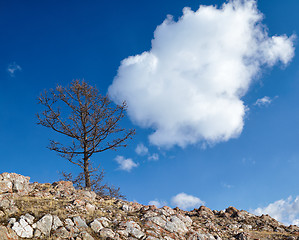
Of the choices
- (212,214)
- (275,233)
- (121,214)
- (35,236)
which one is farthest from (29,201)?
(275,233)

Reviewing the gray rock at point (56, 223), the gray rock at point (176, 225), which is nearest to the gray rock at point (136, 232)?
the gray rock at point (176, 225)

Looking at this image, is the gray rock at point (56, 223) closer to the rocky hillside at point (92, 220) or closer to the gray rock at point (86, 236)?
the rocky hillside at point (92, 220)

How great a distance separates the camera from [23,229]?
1275 cm

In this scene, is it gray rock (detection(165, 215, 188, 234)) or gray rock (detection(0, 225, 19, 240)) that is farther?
gray rock (detection(165, 215, 188, 234))

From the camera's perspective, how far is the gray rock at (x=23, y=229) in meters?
12.5

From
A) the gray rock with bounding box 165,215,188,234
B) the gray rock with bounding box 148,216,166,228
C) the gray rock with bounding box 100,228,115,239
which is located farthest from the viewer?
the gray rock with bounding box 165,215,188,234

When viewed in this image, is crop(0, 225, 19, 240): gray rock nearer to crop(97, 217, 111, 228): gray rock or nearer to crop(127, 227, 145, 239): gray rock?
crop(97, 217, 111, 228): gray rock

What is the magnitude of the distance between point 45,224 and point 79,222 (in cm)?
179

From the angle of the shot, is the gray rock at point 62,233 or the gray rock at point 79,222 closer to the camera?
the gray rock at point 62,233

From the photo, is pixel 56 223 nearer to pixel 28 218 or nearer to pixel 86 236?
pixel 28 218

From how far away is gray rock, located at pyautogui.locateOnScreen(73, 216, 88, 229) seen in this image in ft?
47.1

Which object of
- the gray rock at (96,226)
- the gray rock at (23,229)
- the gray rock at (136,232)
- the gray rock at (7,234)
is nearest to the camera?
the gray rock at (7,234)

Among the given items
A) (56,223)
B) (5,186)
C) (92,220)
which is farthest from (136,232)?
(5,186)

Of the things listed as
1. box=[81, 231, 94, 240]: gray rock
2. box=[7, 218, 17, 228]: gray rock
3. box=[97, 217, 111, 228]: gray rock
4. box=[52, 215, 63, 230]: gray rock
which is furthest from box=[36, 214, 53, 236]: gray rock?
box=[97, 217, 111, 228]: gray rock
